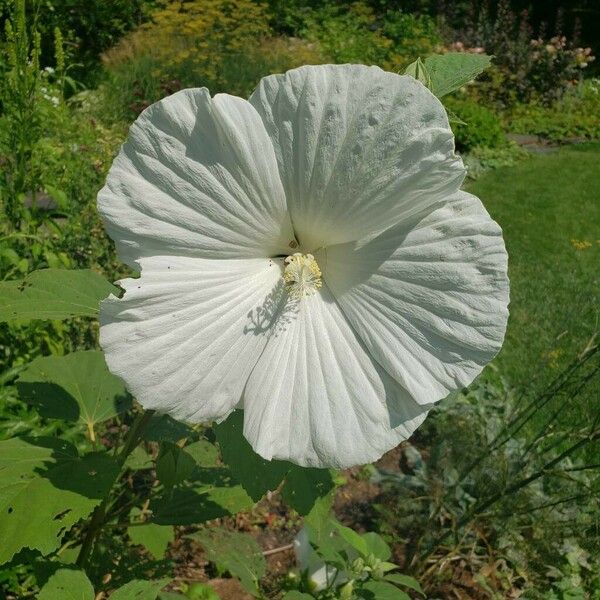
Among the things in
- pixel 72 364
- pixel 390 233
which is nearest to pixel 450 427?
pixel 72 364

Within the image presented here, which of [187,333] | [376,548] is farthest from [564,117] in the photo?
[187,333]

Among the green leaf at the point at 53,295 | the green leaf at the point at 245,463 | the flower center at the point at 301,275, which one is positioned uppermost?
the flower center at the point at 301,275

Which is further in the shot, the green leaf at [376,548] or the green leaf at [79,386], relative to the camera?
the green leaf at [376,548]

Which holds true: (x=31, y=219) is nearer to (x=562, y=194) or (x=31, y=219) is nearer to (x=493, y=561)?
(x=493, y=561)

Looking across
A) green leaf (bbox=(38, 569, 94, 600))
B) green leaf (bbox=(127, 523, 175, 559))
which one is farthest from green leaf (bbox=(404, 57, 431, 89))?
green leaf (bbox=(127, 523, 175, 559))

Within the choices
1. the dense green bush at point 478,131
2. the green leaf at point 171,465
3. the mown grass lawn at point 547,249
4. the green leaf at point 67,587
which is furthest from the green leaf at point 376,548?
the dense green bush at point 478,131

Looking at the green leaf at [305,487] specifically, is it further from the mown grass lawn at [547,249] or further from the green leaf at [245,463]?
the mown grass lawn at [547,249]

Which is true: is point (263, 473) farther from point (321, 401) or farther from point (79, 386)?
point (79, 386)
